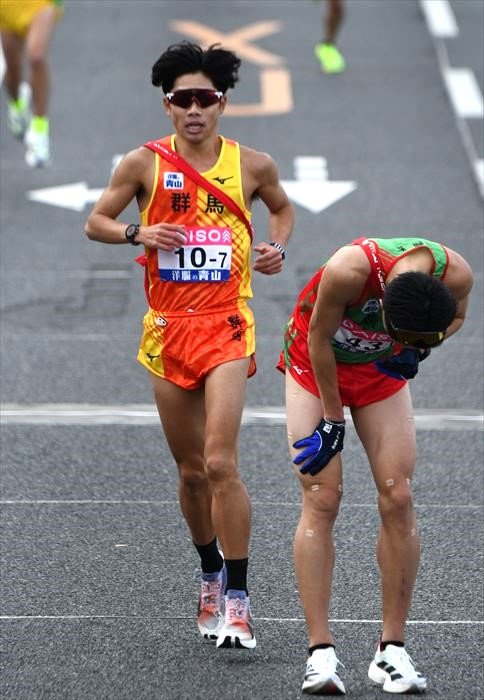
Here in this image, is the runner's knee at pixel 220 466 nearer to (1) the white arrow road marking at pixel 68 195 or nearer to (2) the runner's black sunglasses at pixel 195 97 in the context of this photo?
(2) the runner's black sunglasses at pixel 195 97

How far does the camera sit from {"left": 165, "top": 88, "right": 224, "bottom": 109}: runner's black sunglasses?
6254 mm

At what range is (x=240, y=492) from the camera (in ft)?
19.8

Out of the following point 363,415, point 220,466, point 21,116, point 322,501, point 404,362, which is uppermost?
point 404,362

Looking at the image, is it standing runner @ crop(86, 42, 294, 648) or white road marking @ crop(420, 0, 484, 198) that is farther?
white road marking @ crop(420, 0, 484, 198)

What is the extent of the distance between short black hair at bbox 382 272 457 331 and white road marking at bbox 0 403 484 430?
12.9 ft

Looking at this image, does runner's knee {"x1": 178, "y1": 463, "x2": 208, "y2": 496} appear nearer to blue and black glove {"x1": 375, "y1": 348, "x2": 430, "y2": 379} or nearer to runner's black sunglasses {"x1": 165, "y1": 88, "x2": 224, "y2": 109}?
blue and black glove {"x1": 375, "y1": 348, "x2": 430, "y2": 379}

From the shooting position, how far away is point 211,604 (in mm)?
6219

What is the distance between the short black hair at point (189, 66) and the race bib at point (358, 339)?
4.14ft

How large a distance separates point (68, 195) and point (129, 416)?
5457mm

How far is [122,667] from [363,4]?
53.6 feet

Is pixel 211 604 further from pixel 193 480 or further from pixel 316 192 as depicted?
pixel 316 192

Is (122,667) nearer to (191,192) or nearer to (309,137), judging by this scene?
(191,192)

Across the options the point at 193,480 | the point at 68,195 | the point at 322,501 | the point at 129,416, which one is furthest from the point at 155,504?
the point at 68,195

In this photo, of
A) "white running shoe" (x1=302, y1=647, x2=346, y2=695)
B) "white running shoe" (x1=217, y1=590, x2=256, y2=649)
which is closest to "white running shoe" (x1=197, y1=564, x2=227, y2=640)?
"white running shoe" (x1=217, y1=590, x2=256, y2=649)
